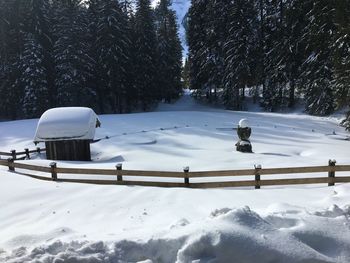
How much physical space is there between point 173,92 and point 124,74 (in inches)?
387

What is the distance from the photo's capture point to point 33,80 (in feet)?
139

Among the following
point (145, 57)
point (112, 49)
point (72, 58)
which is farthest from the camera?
point (145, 57)

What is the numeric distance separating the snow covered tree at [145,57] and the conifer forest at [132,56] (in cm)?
12

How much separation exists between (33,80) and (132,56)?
12021 millimetres

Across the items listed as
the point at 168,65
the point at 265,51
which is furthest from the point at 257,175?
the point at 168,65

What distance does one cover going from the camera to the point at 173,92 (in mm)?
54406

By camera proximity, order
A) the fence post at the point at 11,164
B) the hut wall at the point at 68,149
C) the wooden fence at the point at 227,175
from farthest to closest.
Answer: the hut wall at the point at 68,149 → the fence post at the point at 11,164 → the wooden fence at the point at 227,175

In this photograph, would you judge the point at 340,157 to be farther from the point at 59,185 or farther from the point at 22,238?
the point at 22,238

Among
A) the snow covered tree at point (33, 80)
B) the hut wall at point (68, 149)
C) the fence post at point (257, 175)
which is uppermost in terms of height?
the snow covered tree at point (33, 80)

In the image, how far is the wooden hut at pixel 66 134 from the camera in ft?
65.0

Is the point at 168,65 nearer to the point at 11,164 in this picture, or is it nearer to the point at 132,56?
the point at 132,56

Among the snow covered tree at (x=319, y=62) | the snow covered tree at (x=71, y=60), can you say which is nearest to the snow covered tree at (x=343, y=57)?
the snow covered tree at (x=319, y=62)

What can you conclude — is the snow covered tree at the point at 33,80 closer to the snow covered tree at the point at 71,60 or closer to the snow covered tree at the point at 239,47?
the snow covered tree at the point at 71,60

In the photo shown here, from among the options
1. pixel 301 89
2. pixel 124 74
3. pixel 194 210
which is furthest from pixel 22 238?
pixel 124 74
